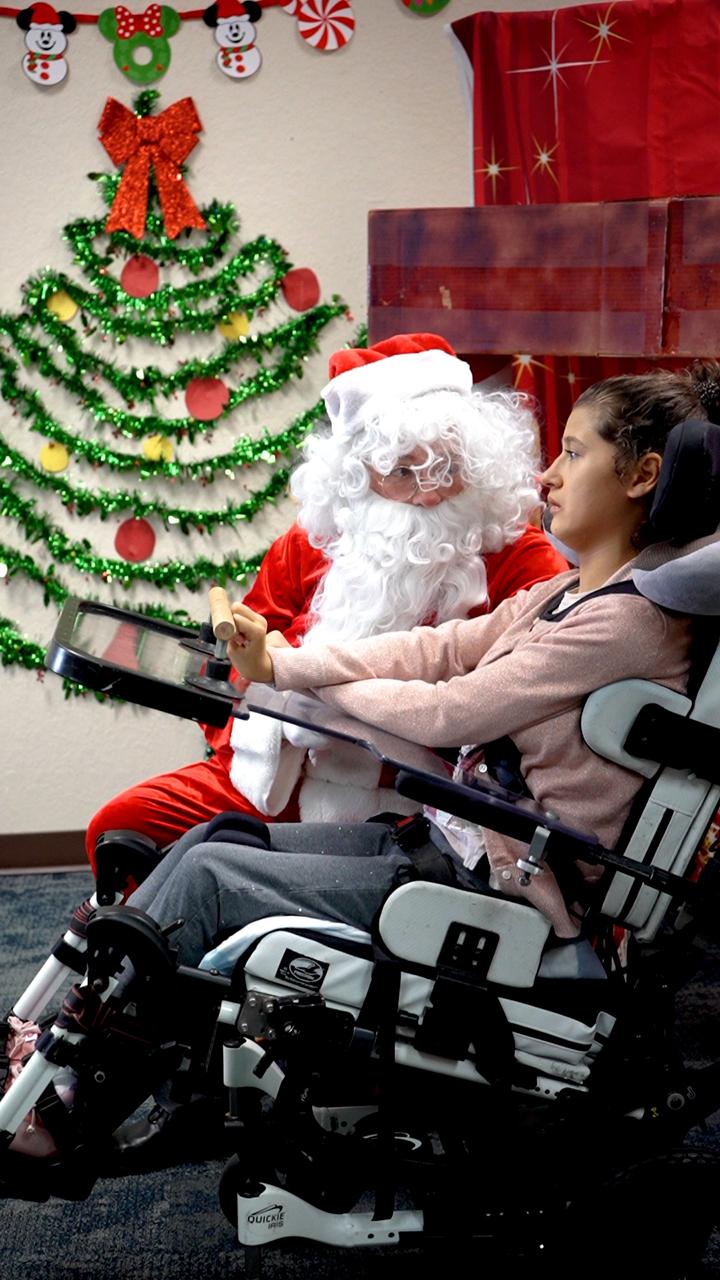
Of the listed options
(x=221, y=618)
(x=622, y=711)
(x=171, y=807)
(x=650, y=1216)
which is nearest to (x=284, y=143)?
(x=171, y=807)

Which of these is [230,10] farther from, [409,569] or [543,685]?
[543,685]

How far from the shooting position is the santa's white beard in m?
2.15

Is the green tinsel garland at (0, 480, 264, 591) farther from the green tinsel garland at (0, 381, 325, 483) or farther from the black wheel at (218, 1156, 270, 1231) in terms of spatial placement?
the black wheel at (218, 1156, 270, 1231)

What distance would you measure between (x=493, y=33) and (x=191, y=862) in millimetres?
2201

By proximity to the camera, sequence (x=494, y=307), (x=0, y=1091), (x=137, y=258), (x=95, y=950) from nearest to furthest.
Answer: (x=95, y=950) → (x=0, y=1091) → (x=494, y=307) → (x=137, y=258)

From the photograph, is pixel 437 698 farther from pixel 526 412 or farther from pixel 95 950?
pixel 526 412

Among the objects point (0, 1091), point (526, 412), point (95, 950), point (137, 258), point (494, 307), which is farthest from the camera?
point (137, 258)

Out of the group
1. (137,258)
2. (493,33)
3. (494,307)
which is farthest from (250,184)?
(494,307)

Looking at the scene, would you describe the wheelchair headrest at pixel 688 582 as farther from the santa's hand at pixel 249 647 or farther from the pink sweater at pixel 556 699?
the santa's hand at pixel 249 647

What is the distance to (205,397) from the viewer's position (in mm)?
3652

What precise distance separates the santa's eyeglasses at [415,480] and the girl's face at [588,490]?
436 mm

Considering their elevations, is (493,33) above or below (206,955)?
above

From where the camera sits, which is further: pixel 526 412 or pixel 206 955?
pixel 526 412

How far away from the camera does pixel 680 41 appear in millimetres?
2842
